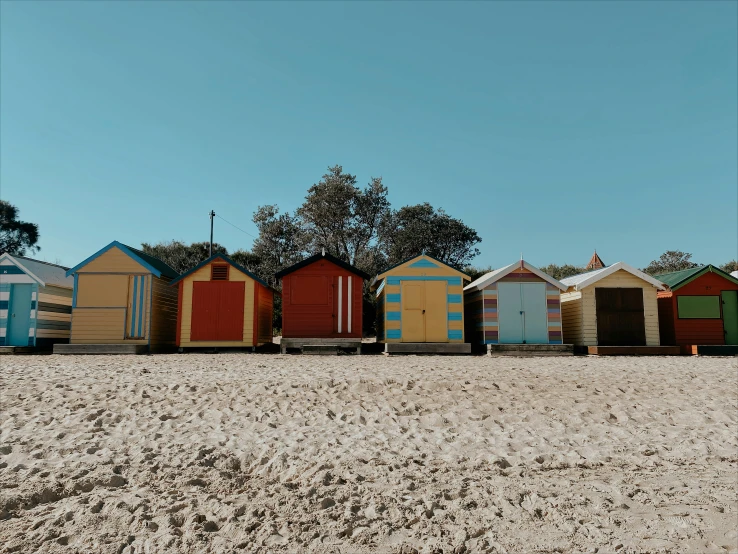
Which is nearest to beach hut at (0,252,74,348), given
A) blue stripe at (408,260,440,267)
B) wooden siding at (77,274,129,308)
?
wooden siding at (77,274,129,308)

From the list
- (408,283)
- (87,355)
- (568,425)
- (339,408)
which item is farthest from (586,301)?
(87,355)

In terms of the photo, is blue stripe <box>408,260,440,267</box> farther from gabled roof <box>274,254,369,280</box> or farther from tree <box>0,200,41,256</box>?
tree <box>0,200,41,256</box>

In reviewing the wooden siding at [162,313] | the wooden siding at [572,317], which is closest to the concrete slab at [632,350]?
the wooden siding at [572,317]

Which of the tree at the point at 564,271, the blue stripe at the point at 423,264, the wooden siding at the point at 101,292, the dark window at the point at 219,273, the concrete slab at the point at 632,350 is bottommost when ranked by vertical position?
the concrete slab at the point at 632,350

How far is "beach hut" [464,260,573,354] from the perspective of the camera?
15781 mm

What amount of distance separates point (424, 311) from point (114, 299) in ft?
30.9

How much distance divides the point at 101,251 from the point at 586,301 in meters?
15.1

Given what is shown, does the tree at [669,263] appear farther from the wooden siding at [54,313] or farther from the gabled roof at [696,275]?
the wooden siding at [54,313]

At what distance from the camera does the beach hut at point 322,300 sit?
1556 cm

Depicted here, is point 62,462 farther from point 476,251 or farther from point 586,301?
point 476,251

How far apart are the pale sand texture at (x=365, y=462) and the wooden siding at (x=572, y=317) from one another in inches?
258

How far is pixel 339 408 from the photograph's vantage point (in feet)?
25.4

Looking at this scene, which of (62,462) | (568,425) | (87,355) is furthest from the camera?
(87,355)

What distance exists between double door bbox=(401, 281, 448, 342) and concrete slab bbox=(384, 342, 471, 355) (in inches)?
14.7
